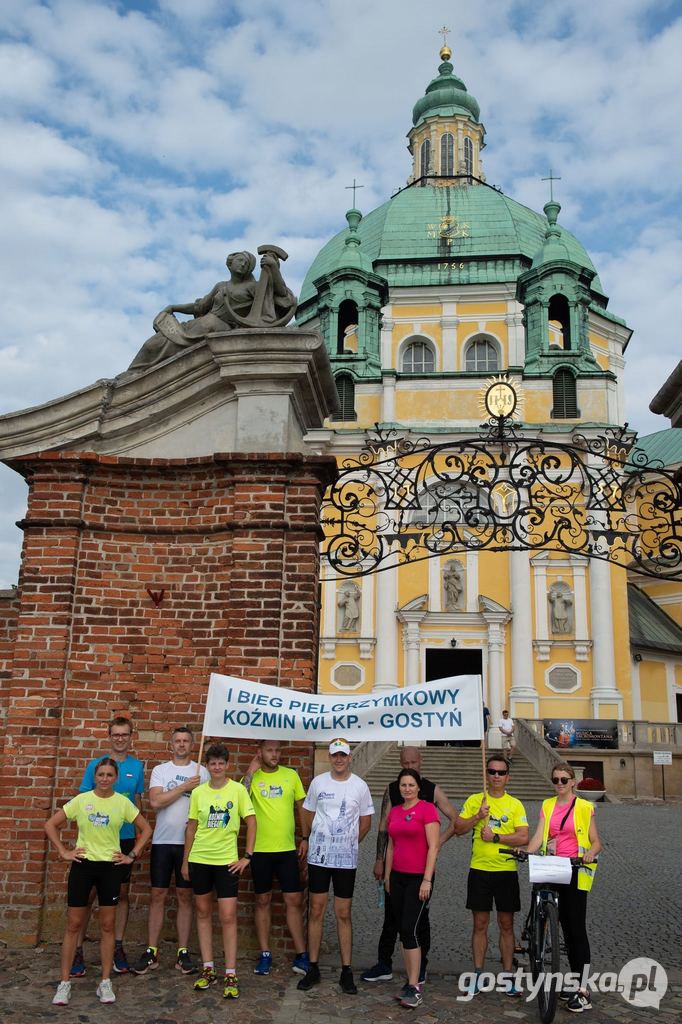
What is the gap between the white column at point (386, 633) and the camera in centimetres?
3209

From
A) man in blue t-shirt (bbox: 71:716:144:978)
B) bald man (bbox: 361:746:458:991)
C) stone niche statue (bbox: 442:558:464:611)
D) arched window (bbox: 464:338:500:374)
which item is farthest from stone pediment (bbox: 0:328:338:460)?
arched window (bbox: 464:338:500:374)

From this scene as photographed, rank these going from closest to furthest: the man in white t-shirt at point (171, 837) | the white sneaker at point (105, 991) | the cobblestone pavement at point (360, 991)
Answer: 1. the cobblestone pavement at point (360, 991)
2. the white sneaker at point (105, 991)
3. the man in white t-shirt at point (171, 837)

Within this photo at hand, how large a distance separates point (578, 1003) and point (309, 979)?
178cm

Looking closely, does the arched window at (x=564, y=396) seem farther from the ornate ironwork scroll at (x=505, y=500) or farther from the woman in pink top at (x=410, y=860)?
the woman in pink top at (x=410, y=860)

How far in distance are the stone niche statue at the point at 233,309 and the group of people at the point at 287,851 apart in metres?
3.60

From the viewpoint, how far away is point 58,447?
27.8 feet

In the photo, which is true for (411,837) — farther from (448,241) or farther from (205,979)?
(448,241)

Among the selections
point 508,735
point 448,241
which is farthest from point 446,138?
point 508,735

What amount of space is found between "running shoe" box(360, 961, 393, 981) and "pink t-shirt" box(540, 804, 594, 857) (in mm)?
1477

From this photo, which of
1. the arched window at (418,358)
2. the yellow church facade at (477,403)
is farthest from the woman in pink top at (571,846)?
the arched window at (418,358)

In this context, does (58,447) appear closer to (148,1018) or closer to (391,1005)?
(148,1018)

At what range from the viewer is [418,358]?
38.1 metres

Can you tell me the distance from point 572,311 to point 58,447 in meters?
30.9

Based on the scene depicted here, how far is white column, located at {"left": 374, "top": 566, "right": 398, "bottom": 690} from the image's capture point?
32094mm
